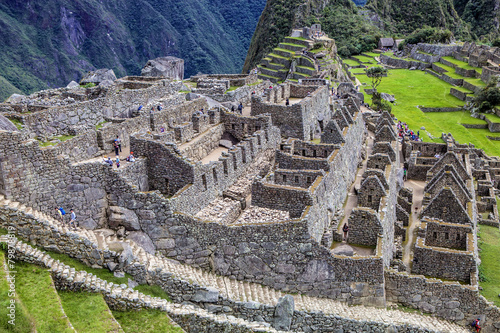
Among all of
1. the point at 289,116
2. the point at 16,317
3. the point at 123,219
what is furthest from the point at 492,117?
the point at 16,317

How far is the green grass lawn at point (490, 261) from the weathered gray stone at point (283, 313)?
461 inches

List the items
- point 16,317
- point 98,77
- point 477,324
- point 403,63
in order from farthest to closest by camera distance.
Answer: point 403,63
point 98,77
point 477,324
point 16,317

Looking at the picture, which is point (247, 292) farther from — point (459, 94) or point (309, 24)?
point (309, 24)

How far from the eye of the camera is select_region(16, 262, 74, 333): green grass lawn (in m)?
14.4

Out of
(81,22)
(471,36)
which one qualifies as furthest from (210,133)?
(471,36)

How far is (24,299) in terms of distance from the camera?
1509 centimetres

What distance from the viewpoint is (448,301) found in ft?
75.8

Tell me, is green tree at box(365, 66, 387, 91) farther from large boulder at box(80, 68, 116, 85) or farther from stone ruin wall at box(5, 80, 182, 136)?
stone ruin wall at box(5, 80, 182, 136)

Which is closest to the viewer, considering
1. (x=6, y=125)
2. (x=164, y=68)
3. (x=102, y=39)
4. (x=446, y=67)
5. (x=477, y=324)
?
(x=6, y=125)

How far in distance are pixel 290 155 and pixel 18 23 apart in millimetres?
50922

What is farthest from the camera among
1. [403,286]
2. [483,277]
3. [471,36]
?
[471,36]

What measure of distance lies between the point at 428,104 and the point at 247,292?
6180cm

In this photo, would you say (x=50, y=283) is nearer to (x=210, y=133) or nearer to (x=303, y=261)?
(x=303, y=261)

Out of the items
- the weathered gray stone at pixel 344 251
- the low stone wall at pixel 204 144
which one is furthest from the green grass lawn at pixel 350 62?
the weathered gray stone at pixel 344 251
